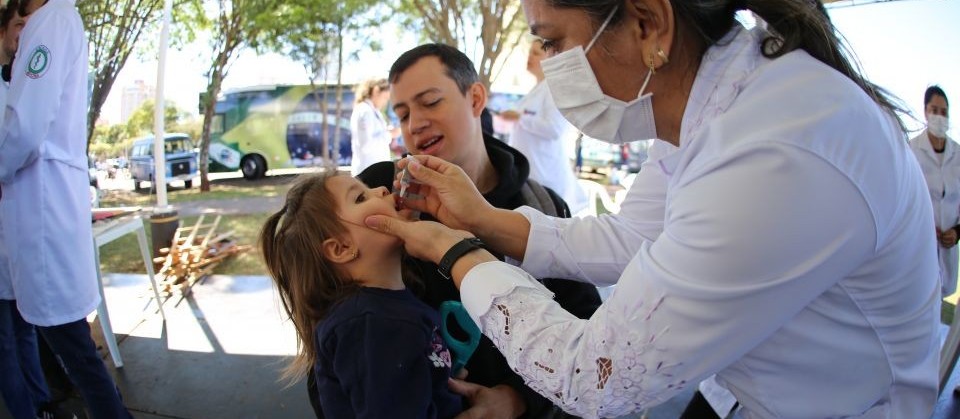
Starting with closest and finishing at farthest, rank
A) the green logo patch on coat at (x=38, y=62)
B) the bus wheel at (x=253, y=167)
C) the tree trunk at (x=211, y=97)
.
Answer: the green logo patch on coat at (x=38, y=62) → the tree trunk at (x=211, y=97) → the bus wheel at (x=253, y=167)

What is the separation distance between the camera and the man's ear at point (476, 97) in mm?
2221

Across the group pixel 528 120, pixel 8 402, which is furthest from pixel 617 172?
pixel 8 402

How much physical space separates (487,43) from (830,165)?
9.73 metres

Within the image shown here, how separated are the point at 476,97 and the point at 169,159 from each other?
22.3 ft

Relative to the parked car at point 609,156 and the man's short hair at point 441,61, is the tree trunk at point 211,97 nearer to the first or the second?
the man's short hair at point 441,61

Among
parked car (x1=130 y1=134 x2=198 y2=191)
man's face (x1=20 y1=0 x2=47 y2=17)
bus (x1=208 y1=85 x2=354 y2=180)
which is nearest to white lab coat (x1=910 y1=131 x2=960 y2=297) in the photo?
man's face (x1=20 y1=0 x2=47 y2=17)

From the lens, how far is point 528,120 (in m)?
4.94

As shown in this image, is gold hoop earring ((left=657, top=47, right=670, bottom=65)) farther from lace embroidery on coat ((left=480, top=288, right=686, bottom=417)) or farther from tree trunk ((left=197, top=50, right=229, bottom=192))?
tree trunk ((left=197, top=50, right=229, bottom=192))

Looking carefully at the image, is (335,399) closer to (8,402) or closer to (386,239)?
(386,239)

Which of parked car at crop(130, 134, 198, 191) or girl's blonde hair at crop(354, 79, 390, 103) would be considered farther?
girl's blonde hair at crop(354, 79, 390, 103)

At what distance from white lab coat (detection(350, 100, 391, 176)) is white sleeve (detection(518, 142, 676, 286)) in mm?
4975

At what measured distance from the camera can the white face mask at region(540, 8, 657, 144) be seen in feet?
3.83

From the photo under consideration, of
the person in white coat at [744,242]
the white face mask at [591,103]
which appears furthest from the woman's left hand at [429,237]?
the white face mask at [591,103]

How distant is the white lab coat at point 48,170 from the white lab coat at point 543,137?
10.6 feet
